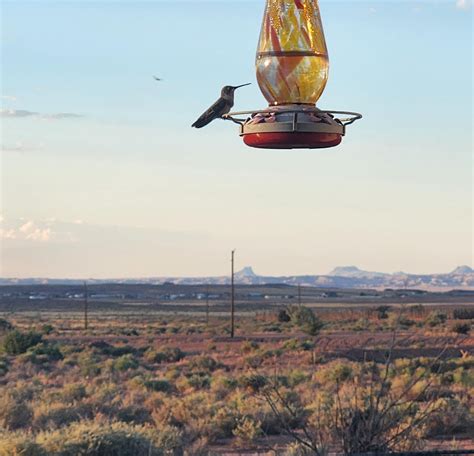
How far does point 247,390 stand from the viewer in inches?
1173

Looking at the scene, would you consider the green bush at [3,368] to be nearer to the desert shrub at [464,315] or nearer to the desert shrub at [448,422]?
the desert shrub at [448,422]

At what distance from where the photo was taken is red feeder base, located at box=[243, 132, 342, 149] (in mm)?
5617

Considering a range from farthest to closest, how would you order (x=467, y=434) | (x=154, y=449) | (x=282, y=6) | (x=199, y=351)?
(x=199, y=351)
(x=467, y=434)
(x=154, y=449)
(x=282, y=6)

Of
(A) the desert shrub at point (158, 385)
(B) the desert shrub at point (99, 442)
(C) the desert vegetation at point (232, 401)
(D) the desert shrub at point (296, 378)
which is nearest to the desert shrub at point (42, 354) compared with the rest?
(C) the desert vegetation at point (232, 401)

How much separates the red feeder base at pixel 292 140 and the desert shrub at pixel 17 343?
46.8m

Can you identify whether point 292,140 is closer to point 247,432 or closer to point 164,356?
point 247,432

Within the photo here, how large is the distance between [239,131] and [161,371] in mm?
36047

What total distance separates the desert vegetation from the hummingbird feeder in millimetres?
2484

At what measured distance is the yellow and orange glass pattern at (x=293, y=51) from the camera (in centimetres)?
538

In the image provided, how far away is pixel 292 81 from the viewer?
5.58m

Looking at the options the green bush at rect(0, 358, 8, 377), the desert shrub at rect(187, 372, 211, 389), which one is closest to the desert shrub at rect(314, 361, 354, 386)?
the desert shrub at rect(187, 372, 211, 389)

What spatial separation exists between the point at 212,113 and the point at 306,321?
235 feet

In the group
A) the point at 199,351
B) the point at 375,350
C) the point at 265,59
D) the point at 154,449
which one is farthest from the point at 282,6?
the point at 199,351

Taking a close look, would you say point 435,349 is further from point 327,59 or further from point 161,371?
point 327,59
